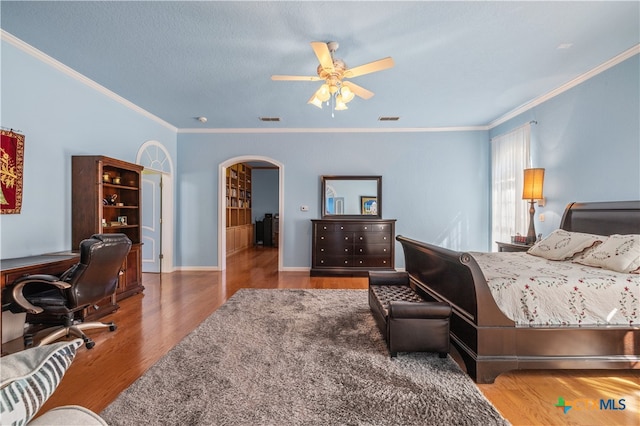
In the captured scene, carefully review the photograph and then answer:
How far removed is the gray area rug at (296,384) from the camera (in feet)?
5.58

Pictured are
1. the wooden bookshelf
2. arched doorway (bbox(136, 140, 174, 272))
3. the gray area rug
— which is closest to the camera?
the gray area rug

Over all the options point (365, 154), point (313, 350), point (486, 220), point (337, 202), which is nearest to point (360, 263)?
point (337, 202)

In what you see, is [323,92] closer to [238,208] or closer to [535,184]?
[535,184]

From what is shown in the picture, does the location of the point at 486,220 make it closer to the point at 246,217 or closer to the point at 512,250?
the point at 512,250

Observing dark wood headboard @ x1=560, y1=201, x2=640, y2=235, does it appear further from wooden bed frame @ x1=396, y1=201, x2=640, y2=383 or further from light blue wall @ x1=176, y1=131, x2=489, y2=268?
light blue wall @ x1=176, y1=131, x2=489, y2=268

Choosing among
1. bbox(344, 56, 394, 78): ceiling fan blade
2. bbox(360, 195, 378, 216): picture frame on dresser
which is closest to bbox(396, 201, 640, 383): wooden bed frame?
bbox(344, 56, 394, 78): ceiling fan blade

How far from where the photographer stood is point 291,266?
5.76m

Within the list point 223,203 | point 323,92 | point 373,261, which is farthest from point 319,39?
point 223,203

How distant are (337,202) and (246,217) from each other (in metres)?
4.51

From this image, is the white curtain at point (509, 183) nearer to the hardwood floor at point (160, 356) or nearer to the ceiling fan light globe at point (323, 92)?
the hardwood floor at point (160, 356)

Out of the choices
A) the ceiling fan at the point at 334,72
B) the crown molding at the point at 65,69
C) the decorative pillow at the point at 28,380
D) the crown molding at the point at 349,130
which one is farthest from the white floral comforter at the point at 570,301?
the crown molding at the point at 65,69

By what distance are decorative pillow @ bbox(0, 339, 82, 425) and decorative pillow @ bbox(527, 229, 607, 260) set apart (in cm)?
380

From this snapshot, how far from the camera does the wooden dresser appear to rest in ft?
17.3

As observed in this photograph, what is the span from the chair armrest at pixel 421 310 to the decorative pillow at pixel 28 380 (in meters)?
2.02
